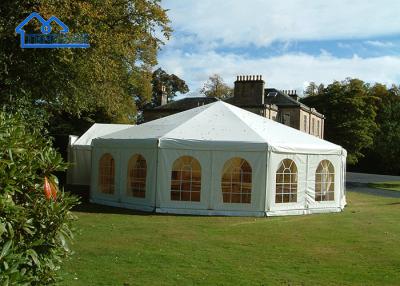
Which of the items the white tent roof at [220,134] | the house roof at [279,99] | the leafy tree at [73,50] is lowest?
the white tent roof at [220,134]

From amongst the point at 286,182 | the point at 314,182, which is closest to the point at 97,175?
the point at 286,182

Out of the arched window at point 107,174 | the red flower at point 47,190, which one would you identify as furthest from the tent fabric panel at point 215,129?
the red flower at point 47,190

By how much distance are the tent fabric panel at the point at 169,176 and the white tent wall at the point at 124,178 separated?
191 mm

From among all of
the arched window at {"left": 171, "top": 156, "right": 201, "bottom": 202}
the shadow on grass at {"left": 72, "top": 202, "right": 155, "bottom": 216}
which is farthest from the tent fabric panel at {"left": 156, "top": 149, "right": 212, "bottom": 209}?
the shadow on grass at {"left": 72, "top": 202, "right": 155, "bottom": 216}

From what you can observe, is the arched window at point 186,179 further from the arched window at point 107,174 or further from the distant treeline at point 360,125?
the distant treeline at point 360,125

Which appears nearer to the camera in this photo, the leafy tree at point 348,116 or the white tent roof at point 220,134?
the white tent roof at point 220,134

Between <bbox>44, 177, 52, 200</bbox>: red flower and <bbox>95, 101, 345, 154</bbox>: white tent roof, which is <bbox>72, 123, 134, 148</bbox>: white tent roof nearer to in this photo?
<bbox>95, 101, 345, 154</bbox>: white tent roof

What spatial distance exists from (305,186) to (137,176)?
198 inches

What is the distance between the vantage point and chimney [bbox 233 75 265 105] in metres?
38.6

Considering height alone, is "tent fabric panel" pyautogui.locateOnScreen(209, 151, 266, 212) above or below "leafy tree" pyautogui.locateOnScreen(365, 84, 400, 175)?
below

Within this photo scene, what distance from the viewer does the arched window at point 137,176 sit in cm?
1486

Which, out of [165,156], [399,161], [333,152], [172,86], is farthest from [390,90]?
[165,156]

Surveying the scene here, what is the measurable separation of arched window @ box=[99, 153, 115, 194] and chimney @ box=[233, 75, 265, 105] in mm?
22924

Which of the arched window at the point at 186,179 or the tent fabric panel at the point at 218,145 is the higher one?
the tent fabric panel at the point at 218,145
